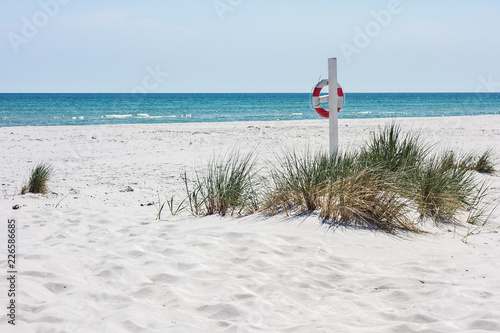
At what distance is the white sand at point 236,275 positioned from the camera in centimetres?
236

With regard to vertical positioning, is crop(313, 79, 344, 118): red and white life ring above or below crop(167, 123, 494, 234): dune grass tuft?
above

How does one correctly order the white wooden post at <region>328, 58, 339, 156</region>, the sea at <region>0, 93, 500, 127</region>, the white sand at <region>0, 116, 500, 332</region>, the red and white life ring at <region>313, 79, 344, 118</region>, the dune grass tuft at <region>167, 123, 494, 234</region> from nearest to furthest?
the white sand at <region>0, 116, 500, 332</region>, the dune grass tuft at <region>167, 123, 494, 234</region>, the white wooden post at <region>328, 58, 339, 156</region>, the red and white life ring at <region>313, 79, 344, 118</region>, the sea at <region>0, 93, 500, 127</region>

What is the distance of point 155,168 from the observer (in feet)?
25.2

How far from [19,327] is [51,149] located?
842cm

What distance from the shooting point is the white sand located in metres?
2.36

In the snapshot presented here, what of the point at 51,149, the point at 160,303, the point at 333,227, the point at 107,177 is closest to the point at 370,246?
the point at 333,227

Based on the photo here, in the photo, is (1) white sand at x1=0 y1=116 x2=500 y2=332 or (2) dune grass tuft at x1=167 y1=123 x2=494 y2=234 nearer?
(1) white sand at x1=0 y1=116 x2=500 y2=332

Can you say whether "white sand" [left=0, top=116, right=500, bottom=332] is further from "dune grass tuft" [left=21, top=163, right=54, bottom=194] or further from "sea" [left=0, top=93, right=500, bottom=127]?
"sea" [left=0, top=93, right=500, bottom=127]

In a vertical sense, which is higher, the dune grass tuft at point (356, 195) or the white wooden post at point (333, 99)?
the white wooden post at point (333, 99)

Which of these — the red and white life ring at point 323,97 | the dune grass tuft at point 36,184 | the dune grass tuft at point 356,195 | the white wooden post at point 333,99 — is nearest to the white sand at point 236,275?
the dune grass tuft at point 356,195

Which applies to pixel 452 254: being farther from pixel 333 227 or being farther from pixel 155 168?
pixel 155 168

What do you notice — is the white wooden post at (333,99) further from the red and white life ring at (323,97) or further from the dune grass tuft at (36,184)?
the dune grass tuft at (36,184)

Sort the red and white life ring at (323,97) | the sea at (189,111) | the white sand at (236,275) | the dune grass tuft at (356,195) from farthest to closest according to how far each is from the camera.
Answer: the sea at (189,111) → the red and white life ring at (323,97) → the dune grass tuft at (356,195) → the white sand at (236,275)

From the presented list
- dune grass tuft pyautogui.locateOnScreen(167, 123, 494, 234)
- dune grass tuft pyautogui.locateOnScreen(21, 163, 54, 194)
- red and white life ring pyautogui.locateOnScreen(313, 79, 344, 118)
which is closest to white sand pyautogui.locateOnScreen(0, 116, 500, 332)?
dune grass tuft pyautogui.locateOnScreen(167, 123, 494, 234)
